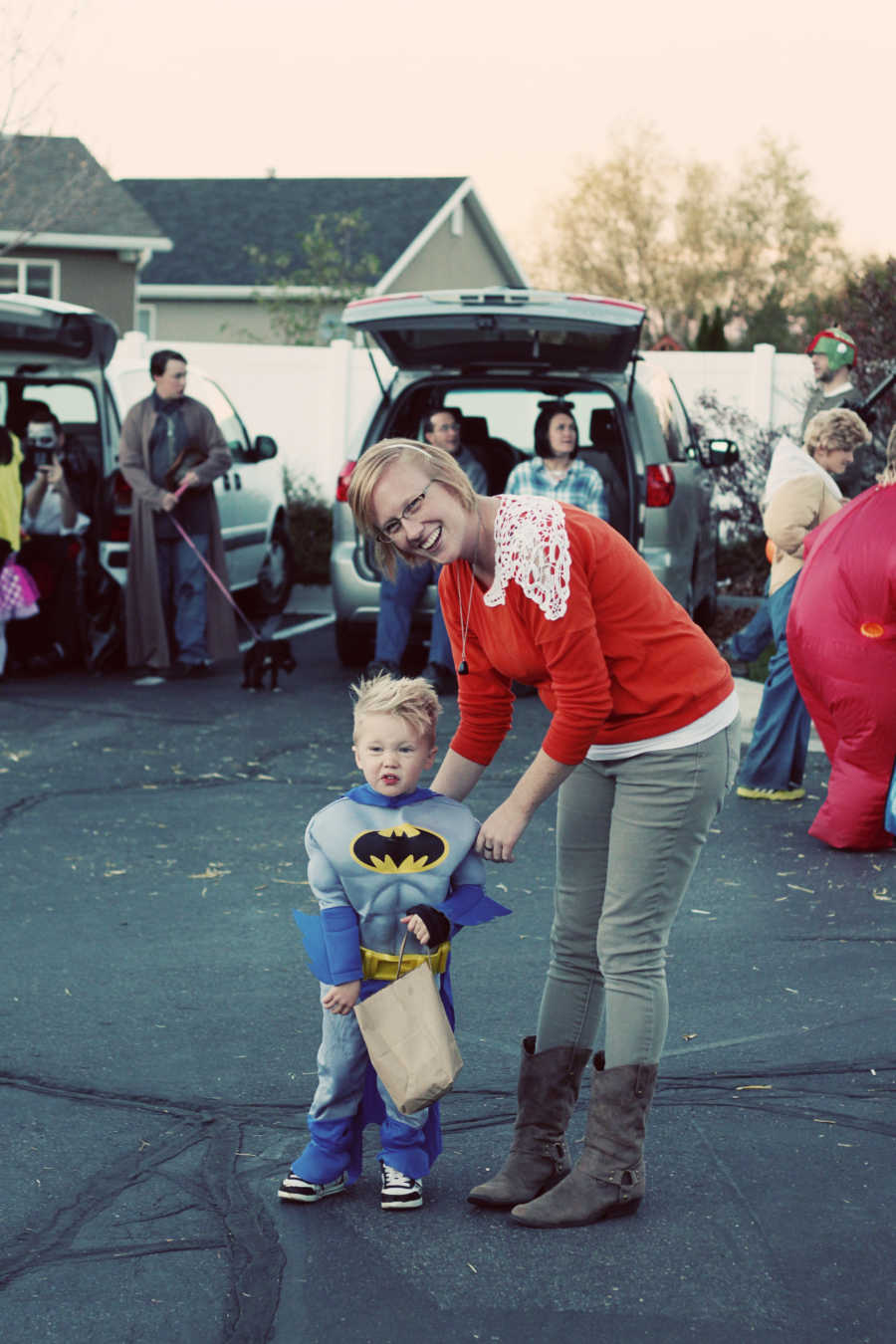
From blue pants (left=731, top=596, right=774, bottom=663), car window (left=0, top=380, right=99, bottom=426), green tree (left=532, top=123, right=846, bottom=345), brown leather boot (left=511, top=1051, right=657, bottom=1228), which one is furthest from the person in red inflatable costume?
green tree (left=532, top=123, right=846, bottom=345)

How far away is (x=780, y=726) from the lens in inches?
309

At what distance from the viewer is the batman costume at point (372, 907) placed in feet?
11.7

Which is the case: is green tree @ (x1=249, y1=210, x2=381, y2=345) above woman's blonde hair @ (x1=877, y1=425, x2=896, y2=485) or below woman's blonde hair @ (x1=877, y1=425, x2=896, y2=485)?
above

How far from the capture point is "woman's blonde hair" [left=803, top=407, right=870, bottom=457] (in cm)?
768

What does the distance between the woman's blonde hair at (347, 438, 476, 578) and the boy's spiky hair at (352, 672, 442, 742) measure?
0.26m

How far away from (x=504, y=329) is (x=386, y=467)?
6646 mm

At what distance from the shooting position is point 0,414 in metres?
13.2

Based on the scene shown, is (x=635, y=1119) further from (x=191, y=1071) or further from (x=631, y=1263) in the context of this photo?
(x=191, y=1071)

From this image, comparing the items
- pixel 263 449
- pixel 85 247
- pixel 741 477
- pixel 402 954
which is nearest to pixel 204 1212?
pixel 402 954

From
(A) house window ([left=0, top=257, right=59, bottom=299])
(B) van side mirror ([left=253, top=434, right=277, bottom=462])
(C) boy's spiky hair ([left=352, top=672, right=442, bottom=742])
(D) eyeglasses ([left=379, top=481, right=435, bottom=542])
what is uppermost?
(A) house window ([left=0, top=257, right=59, bottom=299])

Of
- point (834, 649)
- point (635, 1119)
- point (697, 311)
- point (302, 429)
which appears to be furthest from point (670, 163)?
point (635, 1119)

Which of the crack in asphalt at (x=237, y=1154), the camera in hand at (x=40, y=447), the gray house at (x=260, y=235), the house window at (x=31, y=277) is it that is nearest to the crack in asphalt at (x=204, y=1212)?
the crack in asphalt at (x=237, y=1154)

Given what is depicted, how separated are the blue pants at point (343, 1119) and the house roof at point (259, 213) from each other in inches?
1262

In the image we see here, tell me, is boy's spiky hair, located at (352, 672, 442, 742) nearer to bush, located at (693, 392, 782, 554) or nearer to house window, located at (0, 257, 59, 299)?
A: bush, located at (693, 392, 782, 554)
